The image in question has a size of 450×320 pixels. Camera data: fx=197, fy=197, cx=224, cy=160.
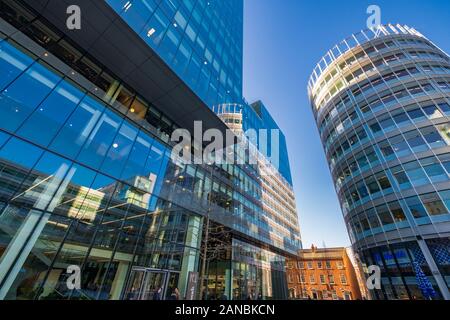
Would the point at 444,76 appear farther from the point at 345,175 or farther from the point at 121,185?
the point at 121,185

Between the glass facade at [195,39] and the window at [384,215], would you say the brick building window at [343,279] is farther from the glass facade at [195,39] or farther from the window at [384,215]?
the glass facade at [195,39]

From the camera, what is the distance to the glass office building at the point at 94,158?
820cm

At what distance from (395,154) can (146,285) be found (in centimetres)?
2666

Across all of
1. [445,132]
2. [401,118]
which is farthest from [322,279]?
[445,132]

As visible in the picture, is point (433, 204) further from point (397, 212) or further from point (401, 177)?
point (401, 177)

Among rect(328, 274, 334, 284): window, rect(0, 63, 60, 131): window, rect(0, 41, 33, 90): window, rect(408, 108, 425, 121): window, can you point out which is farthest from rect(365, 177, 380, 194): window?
rect(328, 274, 334, 284): window

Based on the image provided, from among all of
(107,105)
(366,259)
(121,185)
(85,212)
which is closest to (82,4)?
(107,105)

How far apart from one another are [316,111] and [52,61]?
121 feet

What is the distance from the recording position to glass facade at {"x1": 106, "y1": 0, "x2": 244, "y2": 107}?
12.2 metres

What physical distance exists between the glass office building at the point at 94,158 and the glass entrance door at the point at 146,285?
0.06 metres

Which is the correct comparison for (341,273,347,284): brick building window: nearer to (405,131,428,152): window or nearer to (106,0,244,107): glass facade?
(405,131,428,152): window

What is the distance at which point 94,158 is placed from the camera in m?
10.7

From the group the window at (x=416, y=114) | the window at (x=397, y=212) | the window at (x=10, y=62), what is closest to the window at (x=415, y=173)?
the window at (x=397, y=212)

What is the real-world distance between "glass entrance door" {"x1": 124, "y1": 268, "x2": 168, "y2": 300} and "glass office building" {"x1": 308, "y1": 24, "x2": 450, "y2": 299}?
2073 cm
